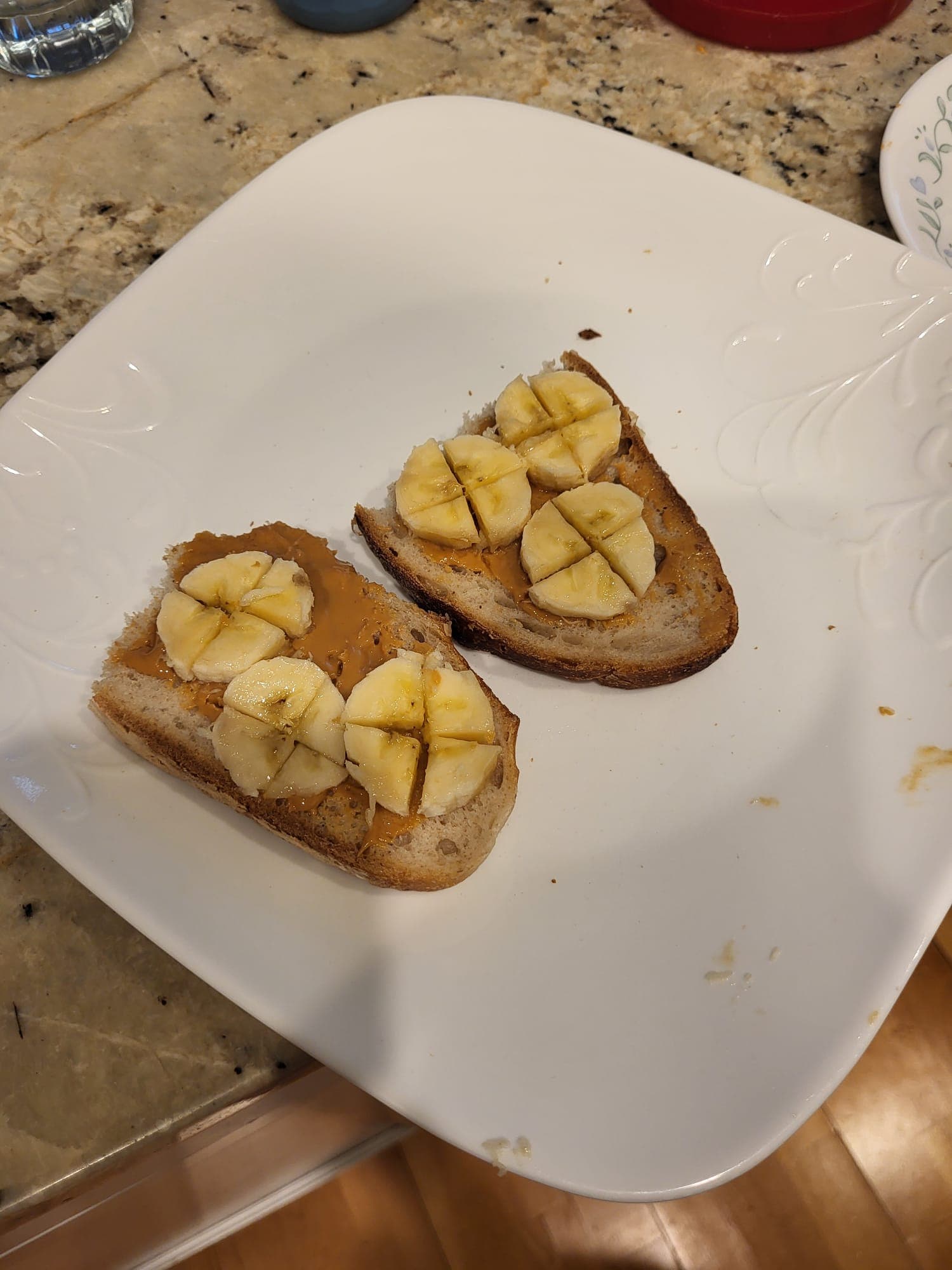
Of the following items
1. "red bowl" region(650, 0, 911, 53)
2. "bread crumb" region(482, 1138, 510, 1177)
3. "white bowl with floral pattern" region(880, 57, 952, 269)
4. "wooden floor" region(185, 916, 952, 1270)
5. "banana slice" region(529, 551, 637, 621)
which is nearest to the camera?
"bread crumb" region(482, 1138, 510, 1177)

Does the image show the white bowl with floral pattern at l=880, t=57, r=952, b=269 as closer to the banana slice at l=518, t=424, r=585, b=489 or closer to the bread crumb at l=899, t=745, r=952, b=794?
the banana slice at l=518, t=424, r=585, b=489

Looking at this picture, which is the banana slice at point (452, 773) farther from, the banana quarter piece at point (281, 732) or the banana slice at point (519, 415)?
the banana slice at point (519, 415)

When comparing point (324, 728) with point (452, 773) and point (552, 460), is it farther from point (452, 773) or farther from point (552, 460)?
point (552, 460)

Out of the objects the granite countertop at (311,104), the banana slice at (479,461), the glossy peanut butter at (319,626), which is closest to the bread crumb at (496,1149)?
the glossy peanut butter at (319,626)

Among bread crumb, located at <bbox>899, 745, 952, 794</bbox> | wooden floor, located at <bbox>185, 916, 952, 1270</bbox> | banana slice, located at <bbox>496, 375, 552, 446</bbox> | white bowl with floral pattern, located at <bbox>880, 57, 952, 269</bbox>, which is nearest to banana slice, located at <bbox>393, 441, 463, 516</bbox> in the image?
banana slice, located at <bbox>496, 375, 552, 446</bbox>

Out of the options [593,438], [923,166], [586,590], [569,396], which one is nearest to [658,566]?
[586,590]

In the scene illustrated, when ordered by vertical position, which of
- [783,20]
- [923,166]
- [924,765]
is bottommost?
[924,765]

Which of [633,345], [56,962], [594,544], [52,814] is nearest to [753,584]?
[594,544]
